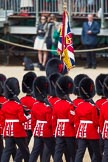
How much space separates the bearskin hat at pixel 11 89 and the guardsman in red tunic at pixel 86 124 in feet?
3.36

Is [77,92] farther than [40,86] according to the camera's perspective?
Yes

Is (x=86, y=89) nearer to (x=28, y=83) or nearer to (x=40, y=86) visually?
(x=40, y=86)

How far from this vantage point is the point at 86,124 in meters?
12.9

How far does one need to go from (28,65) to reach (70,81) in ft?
31.8

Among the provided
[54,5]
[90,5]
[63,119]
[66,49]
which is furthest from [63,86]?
[54,5]

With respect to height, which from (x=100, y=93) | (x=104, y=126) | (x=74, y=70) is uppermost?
(x=100, y=93)

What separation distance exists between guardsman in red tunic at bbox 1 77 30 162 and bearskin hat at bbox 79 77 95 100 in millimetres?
Answer: 968

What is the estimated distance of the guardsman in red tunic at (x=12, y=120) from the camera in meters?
13.1

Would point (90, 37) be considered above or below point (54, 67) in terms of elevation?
above

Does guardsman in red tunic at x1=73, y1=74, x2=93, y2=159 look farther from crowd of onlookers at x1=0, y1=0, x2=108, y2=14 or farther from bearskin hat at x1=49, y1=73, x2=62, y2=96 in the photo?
crowd of onlookers at x1=0, y1=0, x2=108, y2=14

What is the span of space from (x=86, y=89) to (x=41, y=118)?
818 millimetres

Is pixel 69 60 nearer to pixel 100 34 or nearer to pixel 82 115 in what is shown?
pixel 82 115

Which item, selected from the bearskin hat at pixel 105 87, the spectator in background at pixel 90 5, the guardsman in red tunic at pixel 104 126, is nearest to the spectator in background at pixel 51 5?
the spectator in background at pixel 90 5

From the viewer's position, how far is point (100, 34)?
22.9m
